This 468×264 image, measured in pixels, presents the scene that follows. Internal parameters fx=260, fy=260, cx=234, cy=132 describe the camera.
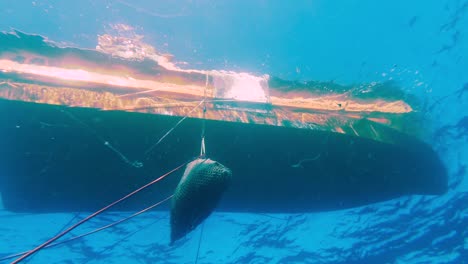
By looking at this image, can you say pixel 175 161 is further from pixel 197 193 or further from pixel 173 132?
pixel 197 193

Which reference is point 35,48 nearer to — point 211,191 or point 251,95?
point 251,95

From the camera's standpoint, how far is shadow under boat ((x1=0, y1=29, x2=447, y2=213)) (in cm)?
606

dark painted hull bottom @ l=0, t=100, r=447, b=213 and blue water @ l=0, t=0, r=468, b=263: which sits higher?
blue water @ l=0, t=0, r=468, b=263

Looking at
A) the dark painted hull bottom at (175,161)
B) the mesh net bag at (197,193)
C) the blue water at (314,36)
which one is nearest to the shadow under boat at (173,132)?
the dark painted hull bottom at (175,161)

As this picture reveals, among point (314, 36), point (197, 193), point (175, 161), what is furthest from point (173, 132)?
point (314, 36)

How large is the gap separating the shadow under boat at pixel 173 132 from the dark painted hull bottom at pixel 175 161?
32 millimetres

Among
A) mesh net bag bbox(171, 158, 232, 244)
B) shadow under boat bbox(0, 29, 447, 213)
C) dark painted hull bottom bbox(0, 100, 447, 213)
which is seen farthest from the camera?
dark painted hull bottom bbox(0, 100, 447, 213)

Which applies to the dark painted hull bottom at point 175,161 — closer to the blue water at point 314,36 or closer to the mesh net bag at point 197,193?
the blue water at point 314,36

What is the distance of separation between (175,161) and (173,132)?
1046 millimetres

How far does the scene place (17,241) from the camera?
1537 centimetres

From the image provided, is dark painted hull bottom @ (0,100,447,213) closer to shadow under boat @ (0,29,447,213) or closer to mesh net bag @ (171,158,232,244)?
shadow under boat @ (0,29,447,213)

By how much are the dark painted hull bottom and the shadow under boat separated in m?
0.03

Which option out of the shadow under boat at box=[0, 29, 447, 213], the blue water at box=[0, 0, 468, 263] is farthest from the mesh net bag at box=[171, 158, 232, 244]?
the blue water at box=[0, 0, 468, 263]

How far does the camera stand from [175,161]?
7184mm
